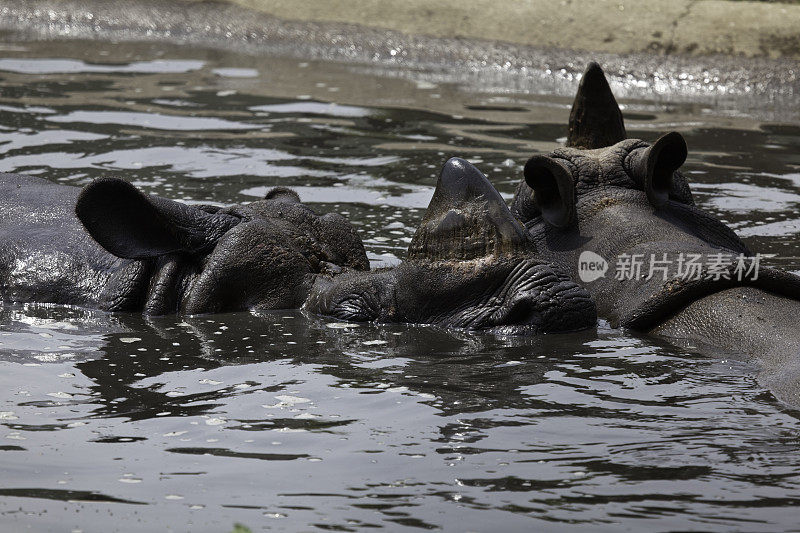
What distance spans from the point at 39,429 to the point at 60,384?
0.58 meters

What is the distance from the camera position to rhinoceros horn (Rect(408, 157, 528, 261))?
5.18m

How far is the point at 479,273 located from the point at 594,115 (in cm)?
162

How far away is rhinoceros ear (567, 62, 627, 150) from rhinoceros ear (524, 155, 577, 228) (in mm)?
587

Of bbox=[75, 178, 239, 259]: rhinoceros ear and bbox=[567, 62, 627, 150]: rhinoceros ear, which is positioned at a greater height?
bbox=[567, 62, 627, 150]: rhinoceros ear

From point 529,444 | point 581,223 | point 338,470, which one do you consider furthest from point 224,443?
point 581,223

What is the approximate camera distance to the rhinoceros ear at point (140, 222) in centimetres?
588

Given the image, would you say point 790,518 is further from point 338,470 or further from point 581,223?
point 581,223

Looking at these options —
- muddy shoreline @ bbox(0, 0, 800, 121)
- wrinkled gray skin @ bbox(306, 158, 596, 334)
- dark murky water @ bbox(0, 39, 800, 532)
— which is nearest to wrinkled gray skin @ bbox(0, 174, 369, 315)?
dark murky water @ bbox(0, 39, 800, 532)

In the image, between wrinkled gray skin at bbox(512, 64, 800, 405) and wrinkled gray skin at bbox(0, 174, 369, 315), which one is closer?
wrinkled gray skin at bbox(512, 64, 800, 405)

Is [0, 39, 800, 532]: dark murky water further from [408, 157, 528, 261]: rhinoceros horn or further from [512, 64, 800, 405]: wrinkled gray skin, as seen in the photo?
[408, 157, 528, 261]: rhinoceros horn

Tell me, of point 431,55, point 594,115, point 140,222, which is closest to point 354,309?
point 140,222

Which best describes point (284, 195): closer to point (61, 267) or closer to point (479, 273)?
point (61, 267)

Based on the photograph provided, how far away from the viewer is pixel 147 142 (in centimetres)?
1052

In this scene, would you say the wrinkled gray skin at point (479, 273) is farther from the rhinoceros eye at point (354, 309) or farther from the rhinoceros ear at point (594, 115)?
the rhinoceros ear at point (594, 115)
